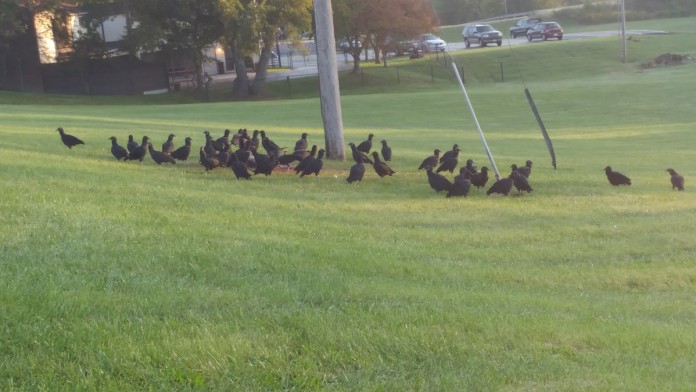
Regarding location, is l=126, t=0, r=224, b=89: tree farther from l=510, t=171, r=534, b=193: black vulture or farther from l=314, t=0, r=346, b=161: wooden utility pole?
l=510, t=171, r=534, b=193: black vulture

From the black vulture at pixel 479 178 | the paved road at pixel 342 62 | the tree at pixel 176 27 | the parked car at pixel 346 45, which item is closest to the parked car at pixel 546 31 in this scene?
the paved road at pixel 342 62

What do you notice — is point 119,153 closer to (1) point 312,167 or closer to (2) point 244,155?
(2) point 244,155

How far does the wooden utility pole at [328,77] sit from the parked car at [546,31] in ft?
216

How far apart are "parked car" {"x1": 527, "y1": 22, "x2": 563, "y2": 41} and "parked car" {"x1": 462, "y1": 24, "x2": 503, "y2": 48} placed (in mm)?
3941

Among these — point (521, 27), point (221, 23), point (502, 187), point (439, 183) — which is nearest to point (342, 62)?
point (521, 27)

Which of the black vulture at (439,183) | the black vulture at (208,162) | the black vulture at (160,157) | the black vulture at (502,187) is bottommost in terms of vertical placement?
the black vulture at (502,187)

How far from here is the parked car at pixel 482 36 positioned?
78375 mm

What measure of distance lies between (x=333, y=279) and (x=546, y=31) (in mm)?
78892

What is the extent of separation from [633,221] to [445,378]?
9.23 metres

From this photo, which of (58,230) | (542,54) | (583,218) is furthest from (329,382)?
(542,54)

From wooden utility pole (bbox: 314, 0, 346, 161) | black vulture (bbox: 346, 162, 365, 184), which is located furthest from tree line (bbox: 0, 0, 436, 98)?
black vulture (bbox: 346, 162, 365, 184)

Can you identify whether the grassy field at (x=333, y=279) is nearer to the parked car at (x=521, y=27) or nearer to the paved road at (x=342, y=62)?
the paved road at (x=342, y=62)

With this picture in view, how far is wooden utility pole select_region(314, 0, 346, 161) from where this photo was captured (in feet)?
67.3

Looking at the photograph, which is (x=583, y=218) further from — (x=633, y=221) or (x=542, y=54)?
(x=542, y=54)
